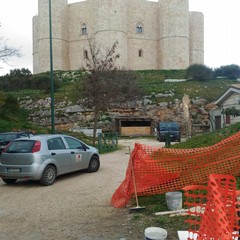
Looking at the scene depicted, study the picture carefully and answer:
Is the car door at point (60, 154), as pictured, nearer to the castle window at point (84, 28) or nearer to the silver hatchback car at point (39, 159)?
the silver hatchback car at point (39, 159)

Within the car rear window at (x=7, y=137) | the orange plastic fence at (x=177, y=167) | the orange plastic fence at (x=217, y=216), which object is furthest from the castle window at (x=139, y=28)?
the orange plastic fence at (x=217, y=216)

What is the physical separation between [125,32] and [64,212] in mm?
57366

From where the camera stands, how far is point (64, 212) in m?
7.03

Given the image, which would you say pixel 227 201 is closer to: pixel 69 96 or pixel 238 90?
pixel 238 90

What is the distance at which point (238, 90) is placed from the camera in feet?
88.3

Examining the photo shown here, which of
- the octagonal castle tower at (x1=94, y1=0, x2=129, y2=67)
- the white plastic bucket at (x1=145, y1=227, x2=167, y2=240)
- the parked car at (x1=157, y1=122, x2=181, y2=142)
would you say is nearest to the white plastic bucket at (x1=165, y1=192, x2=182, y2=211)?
the white plastic bucket at (x1=145, y1=227, x2=167, y2=240)

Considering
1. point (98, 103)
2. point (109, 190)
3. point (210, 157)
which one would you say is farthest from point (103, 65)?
point (210, 157)

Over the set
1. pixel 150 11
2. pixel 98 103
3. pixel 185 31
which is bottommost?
pixel 98 103

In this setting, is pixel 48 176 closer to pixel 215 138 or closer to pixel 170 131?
pixel 215 138

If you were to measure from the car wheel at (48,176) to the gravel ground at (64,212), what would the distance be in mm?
216

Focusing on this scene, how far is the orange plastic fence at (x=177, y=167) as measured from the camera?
287 inches

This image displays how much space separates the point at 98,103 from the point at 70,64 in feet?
149

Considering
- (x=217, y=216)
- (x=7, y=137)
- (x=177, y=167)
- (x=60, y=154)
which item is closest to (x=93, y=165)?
(x=60, y=154)

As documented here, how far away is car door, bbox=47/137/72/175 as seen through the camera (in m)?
10.4
